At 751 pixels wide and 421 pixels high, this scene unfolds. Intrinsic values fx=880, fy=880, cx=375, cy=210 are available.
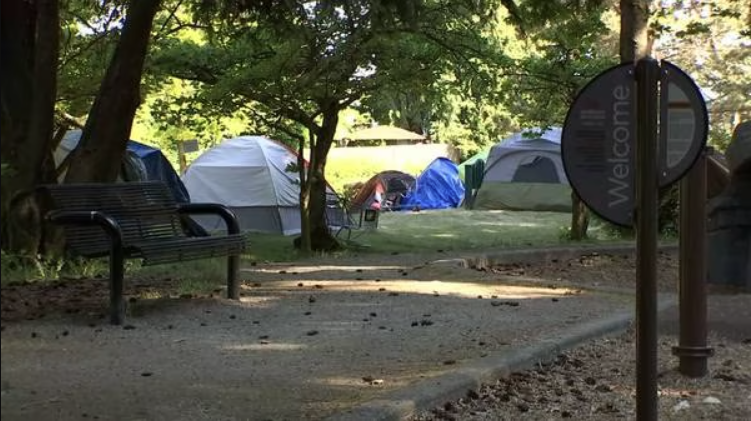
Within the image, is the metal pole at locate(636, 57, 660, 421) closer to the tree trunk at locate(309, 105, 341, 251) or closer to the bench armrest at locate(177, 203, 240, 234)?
the bench armrest at locate(177, 203, 240, 234)

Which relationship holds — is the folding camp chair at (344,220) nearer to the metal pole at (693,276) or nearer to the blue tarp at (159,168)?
the blue tarp at (159,168)

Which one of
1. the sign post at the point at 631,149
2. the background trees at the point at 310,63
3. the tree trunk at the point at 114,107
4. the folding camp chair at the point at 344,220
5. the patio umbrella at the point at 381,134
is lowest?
the folding camp chair at the point at 344,220

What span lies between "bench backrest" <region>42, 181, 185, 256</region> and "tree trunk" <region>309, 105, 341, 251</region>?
7.03m

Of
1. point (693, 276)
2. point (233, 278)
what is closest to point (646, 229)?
point (693, 276)

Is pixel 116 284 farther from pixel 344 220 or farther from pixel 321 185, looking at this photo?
pixel 344 220

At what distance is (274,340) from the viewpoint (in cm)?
612

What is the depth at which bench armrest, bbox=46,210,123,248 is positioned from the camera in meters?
6.24

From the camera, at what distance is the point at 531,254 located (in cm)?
1224

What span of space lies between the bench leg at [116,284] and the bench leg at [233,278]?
150cm

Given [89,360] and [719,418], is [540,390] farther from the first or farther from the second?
[89,360]

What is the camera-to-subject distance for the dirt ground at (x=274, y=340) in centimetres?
415

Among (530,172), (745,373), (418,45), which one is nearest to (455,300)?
(745,373)

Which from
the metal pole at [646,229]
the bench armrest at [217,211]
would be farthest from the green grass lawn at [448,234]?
the metal pole at [646,229]

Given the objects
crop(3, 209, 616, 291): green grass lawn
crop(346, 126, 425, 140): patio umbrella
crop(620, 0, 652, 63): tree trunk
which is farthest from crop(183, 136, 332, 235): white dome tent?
crop(346, 126, 425, 140): patio umbrella
